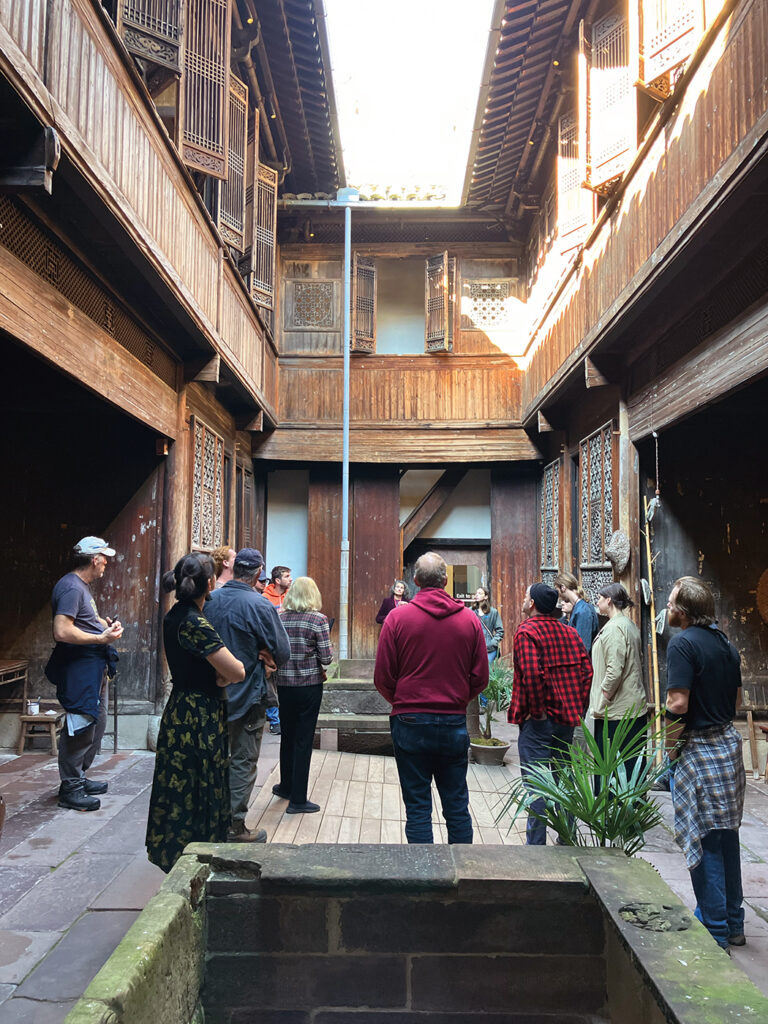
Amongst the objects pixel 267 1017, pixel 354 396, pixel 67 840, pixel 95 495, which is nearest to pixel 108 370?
pixel 95 495

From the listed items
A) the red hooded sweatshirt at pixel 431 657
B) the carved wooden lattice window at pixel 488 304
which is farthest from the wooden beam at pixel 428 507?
the red hooded sweatshirt at pixel 431 657

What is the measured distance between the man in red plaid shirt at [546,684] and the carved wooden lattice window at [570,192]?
6.20 metres

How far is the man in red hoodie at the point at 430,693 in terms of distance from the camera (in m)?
4.04

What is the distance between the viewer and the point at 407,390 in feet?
42.1

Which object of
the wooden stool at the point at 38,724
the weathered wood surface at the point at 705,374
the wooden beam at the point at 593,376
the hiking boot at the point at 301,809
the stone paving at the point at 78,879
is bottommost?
the stone paving at the point at 78,879

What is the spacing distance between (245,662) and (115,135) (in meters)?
3.48

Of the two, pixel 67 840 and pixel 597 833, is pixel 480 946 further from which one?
pixel 67 840

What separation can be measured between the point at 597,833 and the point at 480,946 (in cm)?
77

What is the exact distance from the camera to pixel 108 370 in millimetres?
6059

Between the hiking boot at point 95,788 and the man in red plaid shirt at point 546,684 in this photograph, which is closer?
the man in red plaid shirt at point 546,684

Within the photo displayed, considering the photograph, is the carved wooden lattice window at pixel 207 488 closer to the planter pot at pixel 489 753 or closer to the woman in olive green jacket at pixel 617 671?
the planter pot at pixel 489 753

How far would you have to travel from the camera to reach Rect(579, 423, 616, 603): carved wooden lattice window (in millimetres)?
8383

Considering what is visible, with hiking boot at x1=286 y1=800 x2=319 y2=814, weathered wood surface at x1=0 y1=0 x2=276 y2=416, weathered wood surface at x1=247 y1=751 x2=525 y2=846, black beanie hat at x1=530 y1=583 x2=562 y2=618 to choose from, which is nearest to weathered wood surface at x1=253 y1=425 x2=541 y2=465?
weathered wood surface at x1=0 y1=0 x2=276 y2=416

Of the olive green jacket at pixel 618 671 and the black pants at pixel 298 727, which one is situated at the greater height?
the olive green jacket at pixel 618 671
